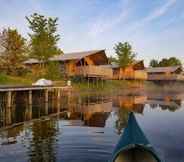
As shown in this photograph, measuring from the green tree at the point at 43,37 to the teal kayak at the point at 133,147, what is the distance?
30392mm

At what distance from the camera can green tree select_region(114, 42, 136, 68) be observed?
195 feet

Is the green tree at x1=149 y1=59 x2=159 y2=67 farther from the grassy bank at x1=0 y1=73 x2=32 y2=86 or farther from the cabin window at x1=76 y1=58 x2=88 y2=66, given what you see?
the grassy bank at x1=0 y1=73 x2=32 y2=86

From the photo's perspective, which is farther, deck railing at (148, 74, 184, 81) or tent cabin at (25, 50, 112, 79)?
deck railing at (148, 74, 184, 81)

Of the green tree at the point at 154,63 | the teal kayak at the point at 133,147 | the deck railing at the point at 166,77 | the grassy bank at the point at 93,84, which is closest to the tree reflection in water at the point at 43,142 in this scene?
the teal kayak at the point at 133,147

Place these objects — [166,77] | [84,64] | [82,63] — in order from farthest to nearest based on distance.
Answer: [166,77] < [82,63] < [84,64]

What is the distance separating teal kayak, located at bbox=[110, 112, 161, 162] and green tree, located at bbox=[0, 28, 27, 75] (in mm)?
32906

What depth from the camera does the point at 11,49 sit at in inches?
1463

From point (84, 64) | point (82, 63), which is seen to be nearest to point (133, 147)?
point (84, 64)

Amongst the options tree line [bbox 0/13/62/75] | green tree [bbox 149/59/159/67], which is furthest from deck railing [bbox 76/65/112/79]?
green tree [bbox 149/59/159/67]

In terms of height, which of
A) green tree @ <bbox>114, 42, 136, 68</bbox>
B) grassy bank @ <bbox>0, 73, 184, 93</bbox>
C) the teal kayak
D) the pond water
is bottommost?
the pond water

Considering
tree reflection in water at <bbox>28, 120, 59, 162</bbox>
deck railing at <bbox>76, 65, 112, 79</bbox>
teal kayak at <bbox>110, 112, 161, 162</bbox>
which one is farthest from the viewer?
deck railing at <bbox>76, 65, 112, 79</bbox>

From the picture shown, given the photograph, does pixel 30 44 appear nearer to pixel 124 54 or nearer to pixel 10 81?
pixel 10 81

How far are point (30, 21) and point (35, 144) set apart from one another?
95.8 feet

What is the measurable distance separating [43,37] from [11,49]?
532 centimetres
